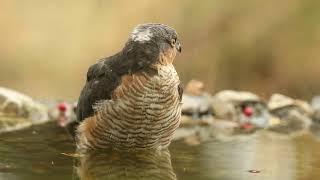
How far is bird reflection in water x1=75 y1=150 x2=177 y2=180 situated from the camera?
6.09 meters

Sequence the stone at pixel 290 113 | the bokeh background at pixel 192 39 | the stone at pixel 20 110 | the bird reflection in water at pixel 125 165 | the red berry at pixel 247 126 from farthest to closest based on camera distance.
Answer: the bokeh background at pixel 192 39, the stone at pixel 290 113, the red berry at pixel 247 126, the stone at pixel 20 110, the bird reflection in water at pixel 125 165

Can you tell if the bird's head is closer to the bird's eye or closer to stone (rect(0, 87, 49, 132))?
the bird's eye

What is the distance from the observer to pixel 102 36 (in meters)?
14.1

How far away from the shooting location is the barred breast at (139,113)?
6.56 metres

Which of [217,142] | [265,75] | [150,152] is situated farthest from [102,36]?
[150,152]

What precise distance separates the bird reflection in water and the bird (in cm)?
9

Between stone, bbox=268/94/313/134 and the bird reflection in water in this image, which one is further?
stone, bbox=268/94/313/134

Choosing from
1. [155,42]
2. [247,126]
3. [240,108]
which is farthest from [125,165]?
[240,108]

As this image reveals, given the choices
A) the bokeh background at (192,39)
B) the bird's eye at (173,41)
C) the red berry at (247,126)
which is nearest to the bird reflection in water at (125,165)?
the bird's eye at (173,41)

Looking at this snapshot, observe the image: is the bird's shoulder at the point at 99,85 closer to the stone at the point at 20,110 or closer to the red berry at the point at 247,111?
the stone at the point at 20,110

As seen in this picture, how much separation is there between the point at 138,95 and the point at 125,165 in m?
0.57

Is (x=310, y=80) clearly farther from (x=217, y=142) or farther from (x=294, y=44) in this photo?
(x=217, y=142)

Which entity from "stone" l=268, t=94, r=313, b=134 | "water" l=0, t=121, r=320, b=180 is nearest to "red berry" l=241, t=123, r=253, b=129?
"stone" l=268, t=94, r=313, b=134

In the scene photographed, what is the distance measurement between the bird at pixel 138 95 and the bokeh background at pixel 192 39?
6530 mm
